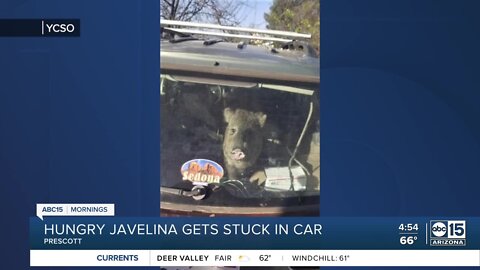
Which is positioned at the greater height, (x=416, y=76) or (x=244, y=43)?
(x=244, y=43)

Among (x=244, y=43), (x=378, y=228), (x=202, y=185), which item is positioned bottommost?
(x=378, y=228)

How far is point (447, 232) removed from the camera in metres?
2.19

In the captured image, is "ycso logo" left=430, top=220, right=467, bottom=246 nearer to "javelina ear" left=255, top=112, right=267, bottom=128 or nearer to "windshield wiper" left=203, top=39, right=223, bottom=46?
"javelina ear" left=255, top=112, right=267, bottom=128

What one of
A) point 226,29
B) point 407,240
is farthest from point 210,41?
point 407,240

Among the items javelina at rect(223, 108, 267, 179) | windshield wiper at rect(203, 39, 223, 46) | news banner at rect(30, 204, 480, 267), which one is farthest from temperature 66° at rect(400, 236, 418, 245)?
windshield wiper at rect(203, 39, 223, 46)

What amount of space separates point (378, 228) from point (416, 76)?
27.2 inches

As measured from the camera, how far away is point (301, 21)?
83.4 inches

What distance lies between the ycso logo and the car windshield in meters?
0.55

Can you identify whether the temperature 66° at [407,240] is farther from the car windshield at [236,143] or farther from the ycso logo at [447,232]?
the car windshield at [236,143]

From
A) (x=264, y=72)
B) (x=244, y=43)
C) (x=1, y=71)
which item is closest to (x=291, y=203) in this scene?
(x=264, y=72)

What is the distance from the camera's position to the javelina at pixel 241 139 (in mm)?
2201

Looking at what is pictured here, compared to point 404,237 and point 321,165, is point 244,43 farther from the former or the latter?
point 404,237

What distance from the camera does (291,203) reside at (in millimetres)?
2217

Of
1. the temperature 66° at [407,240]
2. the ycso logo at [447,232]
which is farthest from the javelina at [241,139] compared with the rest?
the ycso logo at [447,232]
